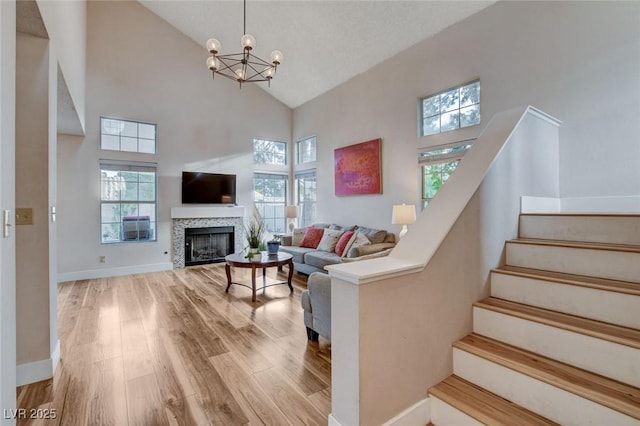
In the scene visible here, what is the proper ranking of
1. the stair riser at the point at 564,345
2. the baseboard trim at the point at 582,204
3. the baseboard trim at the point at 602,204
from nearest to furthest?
the stair riser at the point at 564,345, the baseboard trim at the point at 582,204, the baseboard trim at the point at 602,204

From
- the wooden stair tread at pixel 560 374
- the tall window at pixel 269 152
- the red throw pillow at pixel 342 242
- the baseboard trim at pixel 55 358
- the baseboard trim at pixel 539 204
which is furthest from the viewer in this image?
the tall window at pixel 269 152

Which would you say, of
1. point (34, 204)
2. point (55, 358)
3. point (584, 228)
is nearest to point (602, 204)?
point (584, 228)

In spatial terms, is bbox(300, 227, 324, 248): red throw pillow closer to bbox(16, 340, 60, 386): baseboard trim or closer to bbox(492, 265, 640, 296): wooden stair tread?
bbox(492, 265, 640, 296): wooden stair tread

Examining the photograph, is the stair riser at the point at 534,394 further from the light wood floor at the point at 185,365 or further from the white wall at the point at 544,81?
the white wall at the point at 544,81

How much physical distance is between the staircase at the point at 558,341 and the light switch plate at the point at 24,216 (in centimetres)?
295

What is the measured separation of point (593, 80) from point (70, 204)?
7.53 meters


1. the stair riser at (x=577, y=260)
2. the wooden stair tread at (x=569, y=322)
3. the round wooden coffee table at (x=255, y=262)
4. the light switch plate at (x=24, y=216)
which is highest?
the light switch plate at (x=24, y=216)

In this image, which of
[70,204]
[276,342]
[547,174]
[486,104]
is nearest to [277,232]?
[70,204]

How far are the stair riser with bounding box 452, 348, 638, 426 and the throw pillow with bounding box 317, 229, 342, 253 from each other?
354 centimetres

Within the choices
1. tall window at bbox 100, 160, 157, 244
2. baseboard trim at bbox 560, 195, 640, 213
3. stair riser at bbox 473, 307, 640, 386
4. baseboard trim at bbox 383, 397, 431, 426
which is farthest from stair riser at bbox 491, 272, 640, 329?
tall window at bbox 100, 160, 157, 244

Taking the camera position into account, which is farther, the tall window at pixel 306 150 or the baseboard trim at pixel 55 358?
the tall window at pixel 306 150

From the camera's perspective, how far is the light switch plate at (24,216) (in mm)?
2098

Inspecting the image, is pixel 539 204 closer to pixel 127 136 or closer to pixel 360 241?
pixel 360 241

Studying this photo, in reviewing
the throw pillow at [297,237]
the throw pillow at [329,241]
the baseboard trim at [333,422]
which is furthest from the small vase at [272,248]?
the baseboard trim at [333,422]
